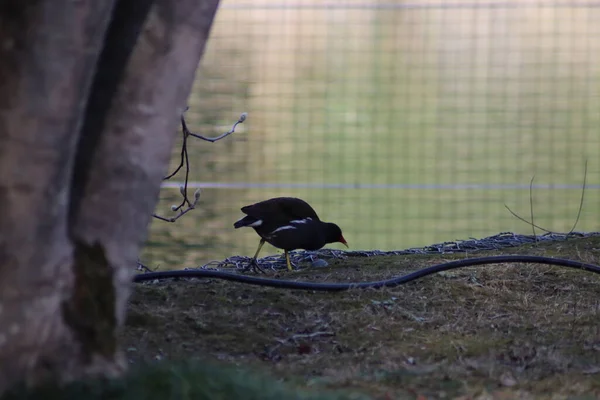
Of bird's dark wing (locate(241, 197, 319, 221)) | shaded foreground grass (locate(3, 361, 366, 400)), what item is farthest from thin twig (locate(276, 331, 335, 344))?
bird's dark wing (locate(241, 197, 319, 221))

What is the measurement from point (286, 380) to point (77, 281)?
1019 millimetres

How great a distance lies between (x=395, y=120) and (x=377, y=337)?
15.5 feet

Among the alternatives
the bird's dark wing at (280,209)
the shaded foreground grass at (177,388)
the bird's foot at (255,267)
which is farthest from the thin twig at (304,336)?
the bird's dark wing at (280,209)

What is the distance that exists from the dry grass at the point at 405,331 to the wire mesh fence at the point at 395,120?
2.82m

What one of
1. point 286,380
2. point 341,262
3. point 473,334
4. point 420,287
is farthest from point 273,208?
point 286,380

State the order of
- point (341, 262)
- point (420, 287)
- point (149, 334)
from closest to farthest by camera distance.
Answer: point (149, 334) → point (420, 287) → point (341, 262)

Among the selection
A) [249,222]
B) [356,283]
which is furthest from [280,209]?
[356,283]

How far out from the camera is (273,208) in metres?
6.62

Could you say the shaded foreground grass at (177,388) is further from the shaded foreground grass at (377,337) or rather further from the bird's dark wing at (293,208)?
the bird's dark wing at (293,208)

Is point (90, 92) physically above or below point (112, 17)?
below

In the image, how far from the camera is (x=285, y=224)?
6.61 m

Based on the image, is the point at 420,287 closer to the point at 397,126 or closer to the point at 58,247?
the point at 58,247

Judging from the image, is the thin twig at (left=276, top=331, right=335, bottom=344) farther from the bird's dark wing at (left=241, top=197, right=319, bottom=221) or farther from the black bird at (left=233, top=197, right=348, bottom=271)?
the bird's dark wing at (left=241, top=197, right=319, bottom=221)

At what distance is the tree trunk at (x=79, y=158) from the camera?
2922 mm
